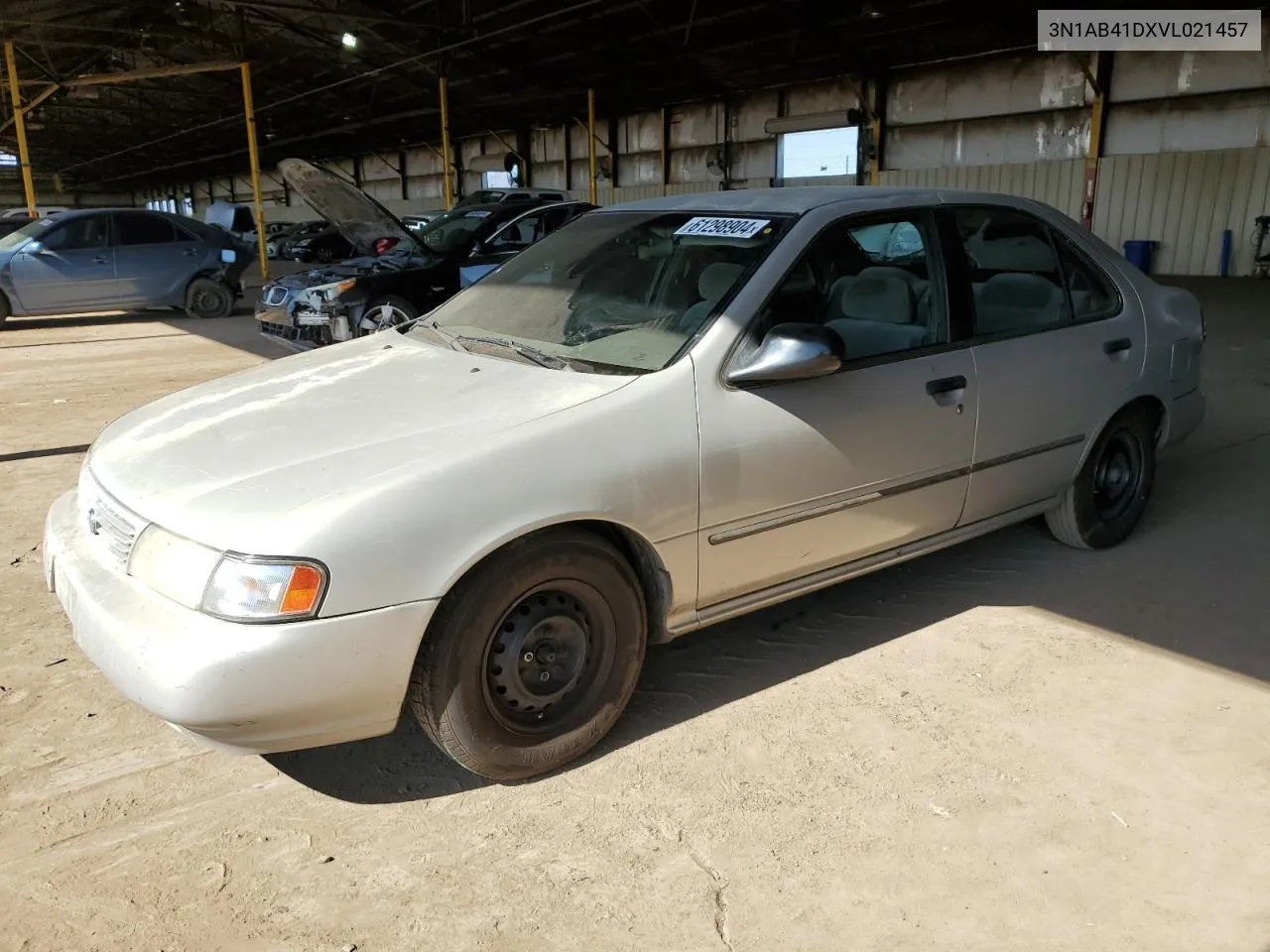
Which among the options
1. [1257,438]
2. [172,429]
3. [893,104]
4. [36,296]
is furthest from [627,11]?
[172,429]

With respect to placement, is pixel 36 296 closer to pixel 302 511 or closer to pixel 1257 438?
pixel 302 511

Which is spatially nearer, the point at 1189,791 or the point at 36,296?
the point at 1189,791

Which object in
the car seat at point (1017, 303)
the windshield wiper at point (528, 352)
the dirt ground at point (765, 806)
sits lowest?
the dirt ground at point (765, 806)

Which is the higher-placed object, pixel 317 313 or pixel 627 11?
pixel 627 11

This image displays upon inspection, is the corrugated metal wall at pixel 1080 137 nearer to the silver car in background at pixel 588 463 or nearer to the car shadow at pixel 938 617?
the car shadow at pixel 938 617

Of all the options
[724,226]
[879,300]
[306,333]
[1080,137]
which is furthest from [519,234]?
[1080,137]

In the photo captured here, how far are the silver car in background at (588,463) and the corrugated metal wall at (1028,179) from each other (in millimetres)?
13862

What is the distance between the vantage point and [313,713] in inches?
88.8

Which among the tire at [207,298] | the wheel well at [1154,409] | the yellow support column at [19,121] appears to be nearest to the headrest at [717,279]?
the wheel well at [1154,409]

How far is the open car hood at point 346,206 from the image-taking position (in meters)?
10.5

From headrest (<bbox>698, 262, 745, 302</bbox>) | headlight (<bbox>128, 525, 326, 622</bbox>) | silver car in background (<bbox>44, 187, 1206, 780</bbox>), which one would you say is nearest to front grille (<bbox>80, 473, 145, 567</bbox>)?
silver car in background (<bbox>44, 187, 1206, 780</bbox>)

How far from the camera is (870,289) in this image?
135 inches

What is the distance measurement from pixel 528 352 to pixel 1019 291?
2019 mm

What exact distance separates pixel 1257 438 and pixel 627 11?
15371mm
